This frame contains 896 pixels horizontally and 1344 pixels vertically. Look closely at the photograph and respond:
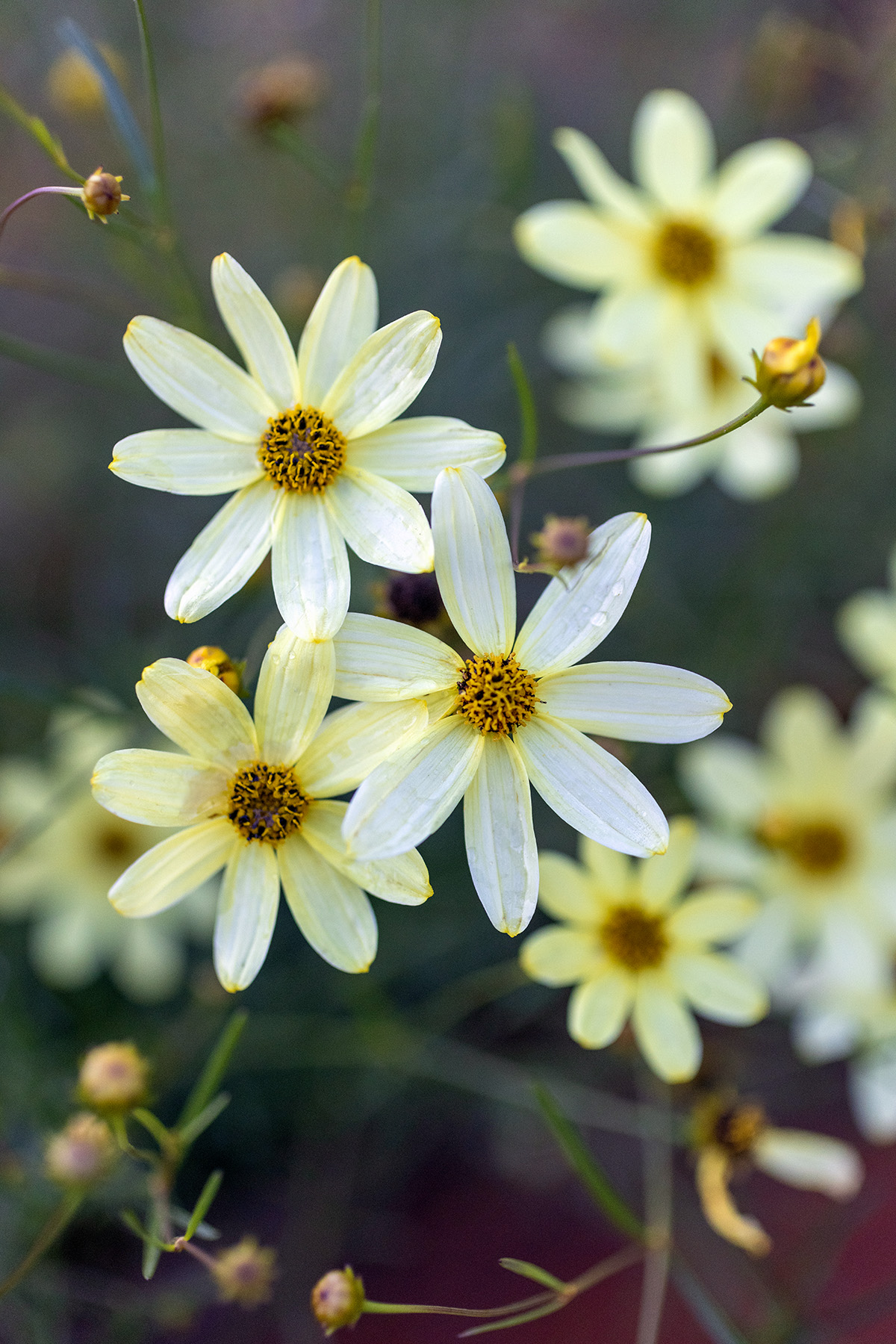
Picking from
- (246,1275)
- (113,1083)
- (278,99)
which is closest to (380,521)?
(113,1083)

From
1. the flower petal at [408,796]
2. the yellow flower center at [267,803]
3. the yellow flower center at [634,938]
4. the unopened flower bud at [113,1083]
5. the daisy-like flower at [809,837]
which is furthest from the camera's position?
the daisy-like flower at [809,837]

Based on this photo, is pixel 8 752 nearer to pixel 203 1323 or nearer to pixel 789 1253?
pixel 203 1323

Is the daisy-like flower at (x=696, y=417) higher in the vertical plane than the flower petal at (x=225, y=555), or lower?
higher

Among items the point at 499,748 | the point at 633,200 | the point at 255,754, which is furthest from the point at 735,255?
the point at 255,754

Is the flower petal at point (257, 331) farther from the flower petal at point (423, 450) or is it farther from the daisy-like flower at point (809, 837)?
the daisy-like flower at point (809, 837)

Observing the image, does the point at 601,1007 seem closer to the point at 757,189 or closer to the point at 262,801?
the point at 262,801

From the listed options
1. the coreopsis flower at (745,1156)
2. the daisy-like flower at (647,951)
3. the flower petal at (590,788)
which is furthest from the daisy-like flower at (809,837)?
the flower petal at (590,788)

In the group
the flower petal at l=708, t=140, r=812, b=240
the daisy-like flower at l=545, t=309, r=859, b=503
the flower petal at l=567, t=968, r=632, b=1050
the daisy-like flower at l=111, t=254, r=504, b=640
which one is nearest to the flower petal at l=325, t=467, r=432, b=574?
the daisy-like flower at l=111, t=254, r=504, b=640
